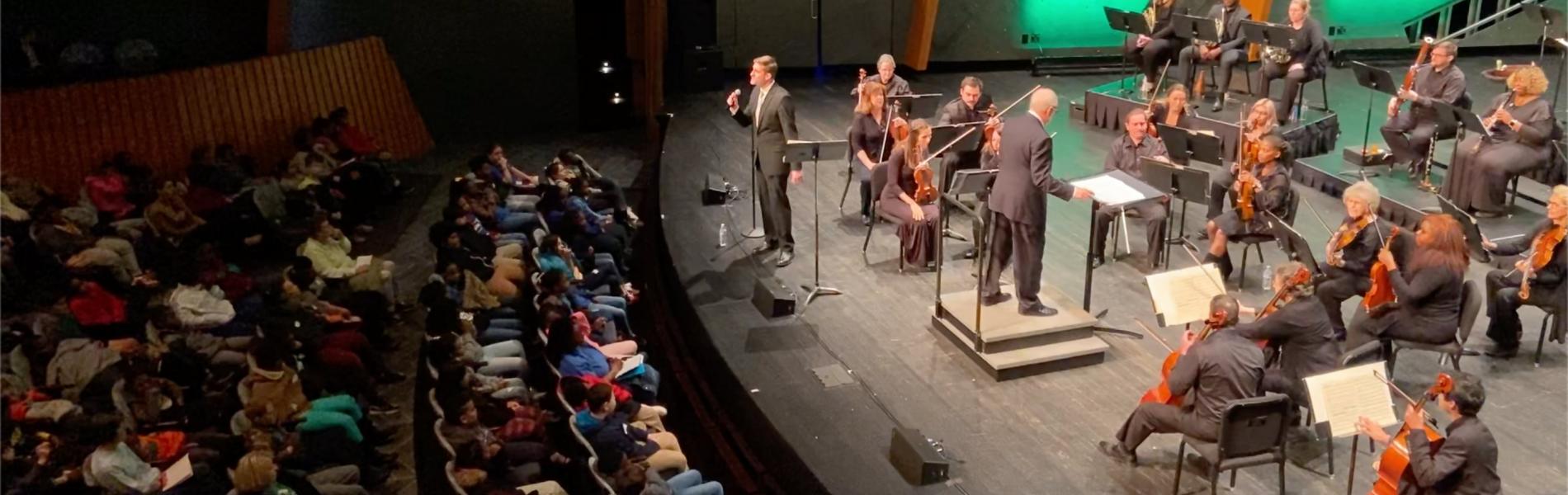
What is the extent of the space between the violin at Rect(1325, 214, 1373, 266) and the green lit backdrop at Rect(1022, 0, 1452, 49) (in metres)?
7.75

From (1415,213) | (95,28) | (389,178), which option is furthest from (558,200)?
(1415,213)

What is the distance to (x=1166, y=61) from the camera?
11.3 metres

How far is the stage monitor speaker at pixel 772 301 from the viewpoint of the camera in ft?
24.2

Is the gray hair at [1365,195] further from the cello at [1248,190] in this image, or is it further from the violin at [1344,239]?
the cello at [1248,190]

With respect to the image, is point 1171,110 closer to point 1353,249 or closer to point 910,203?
point 910,203

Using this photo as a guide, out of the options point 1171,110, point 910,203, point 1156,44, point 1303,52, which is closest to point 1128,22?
point 1156,44

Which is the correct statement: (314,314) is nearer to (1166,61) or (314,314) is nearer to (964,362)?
(964,362)

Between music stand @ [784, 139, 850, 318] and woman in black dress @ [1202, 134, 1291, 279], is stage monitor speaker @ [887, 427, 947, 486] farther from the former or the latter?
woman in black dress @ [1202, 134, 1291, 279]

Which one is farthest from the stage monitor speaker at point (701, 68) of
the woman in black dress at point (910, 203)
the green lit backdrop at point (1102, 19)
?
the woman in black dress at point (910, 203)

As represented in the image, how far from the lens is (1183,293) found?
572cm

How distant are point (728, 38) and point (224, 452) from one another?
867 cm

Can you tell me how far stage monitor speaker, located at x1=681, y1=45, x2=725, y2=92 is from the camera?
41.3 feet

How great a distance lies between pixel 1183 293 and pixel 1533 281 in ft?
7.46

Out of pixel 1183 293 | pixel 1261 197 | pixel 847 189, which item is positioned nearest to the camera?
pixel 1183 293
